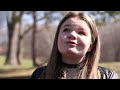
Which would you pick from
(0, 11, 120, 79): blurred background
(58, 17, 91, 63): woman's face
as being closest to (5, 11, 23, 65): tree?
(0, 11, 120, 79): blurred background

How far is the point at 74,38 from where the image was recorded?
108 cm

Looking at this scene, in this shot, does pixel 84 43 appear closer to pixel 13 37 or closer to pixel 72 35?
pixel 72 35

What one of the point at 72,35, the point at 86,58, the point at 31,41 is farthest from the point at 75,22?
the point at 31,41

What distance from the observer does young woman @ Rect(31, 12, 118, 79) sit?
3.46ft

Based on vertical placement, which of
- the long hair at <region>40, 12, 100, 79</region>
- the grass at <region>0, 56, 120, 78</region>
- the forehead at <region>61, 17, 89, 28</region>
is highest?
the forehead at <region>61, 17, 89, 28</region>

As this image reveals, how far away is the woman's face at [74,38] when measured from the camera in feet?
3.47

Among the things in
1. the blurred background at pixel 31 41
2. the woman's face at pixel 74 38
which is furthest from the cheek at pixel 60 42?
the blurred background at pixel 31 41

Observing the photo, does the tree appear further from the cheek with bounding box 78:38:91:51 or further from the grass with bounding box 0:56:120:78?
the cheek with bounding box 78:38:91:51

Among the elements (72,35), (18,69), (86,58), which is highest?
(72,35)

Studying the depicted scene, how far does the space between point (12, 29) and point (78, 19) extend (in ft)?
4.44

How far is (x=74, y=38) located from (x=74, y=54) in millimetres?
74
